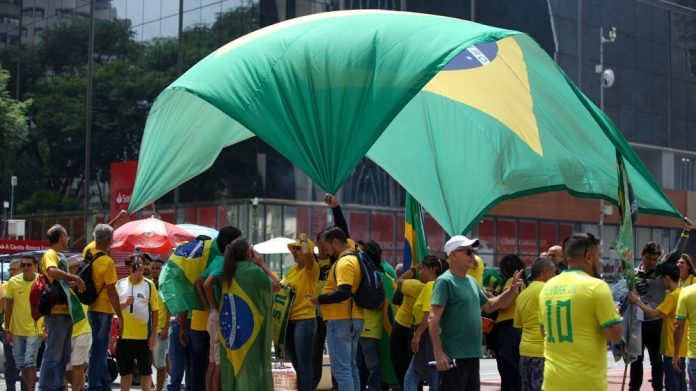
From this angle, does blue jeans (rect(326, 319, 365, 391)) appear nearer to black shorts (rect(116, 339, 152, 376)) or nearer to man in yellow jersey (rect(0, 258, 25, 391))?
black shorts (rect(116, 339, 152, 376))

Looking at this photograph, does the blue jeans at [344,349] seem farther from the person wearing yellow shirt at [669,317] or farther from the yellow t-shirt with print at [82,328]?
the person wearing yellow shirt at [669,317]

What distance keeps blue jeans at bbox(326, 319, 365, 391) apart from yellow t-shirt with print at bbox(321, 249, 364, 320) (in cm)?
7

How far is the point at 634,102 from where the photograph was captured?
54.9m

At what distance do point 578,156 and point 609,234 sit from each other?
4214 cm

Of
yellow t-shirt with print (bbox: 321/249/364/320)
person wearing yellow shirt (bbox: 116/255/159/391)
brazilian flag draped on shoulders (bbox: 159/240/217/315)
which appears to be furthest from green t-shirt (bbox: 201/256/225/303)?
person wearing yellow shirt (bbox: 116/255/159/391)

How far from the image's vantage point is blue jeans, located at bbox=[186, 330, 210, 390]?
11469mm

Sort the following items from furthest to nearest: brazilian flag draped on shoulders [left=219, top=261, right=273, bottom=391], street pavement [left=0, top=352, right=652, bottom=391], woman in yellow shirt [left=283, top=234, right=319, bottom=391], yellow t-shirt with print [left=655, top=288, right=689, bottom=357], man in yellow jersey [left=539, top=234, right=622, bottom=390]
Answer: street pavement [left=0, top=352, right=652, bottom=391], yellow t-shirt with print [left=655, top=288, right=689, bottom=357], woman in yellow shirt [left=283, top=234, right=319, bottom=391], brazilian flag draped on shoulders [left=219, top=261, right=273, bottom=391], man in yellow jersey [left=539, top=234, right=622, bottom=390]

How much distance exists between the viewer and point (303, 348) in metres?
12.2

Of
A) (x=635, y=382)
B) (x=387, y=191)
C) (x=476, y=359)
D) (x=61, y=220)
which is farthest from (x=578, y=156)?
(x=61, y=220)

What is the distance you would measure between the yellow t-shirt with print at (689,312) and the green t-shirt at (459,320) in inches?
117

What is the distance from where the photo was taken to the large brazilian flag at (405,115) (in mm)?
10703

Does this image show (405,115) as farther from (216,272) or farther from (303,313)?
(216,272)

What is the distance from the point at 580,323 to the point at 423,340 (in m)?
4.34

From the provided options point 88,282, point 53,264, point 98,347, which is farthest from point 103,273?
point 98,347
